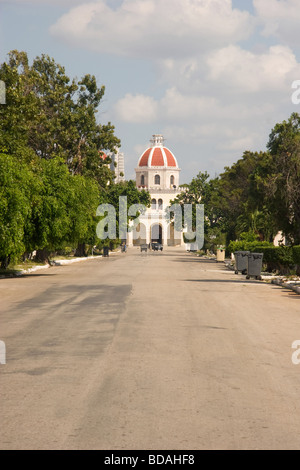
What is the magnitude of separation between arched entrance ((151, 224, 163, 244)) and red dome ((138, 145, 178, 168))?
14555 mm

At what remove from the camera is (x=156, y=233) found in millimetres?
165250

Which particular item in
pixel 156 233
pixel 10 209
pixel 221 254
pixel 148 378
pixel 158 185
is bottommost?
pixel 148 378

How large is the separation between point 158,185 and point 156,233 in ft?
37.7

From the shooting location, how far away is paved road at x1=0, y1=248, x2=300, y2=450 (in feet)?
19.4

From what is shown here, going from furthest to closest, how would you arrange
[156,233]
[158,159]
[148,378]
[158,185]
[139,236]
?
[158,159] < [158,185] < [156,233] < [139,236] < [148,378]

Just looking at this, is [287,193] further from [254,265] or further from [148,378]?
[148,378]

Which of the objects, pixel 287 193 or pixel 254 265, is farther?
pixel 254 265

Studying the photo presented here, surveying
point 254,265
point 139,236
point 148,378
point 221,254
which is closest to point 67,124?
point 221,254

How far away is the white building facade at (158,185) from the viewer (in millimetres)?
160125

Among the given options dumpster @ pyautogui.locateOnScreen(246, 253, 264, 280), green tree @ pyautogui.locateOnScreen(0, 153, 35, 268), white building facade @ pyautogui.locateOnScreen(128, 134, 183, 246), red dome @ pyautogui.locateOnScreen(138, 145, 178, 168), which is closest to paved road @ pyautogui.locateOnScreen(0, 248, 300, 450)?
green tree @ pyautogui.locateOnScreen(0, 153, 35, 268)

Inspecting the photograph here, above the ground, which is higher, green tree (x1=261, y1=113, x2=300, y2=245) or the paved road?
green tree (x1=261, y1=113, x2=300, y2=245)

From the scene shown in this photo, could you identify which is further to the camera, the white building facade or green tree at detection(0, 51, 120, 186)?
the white building facade

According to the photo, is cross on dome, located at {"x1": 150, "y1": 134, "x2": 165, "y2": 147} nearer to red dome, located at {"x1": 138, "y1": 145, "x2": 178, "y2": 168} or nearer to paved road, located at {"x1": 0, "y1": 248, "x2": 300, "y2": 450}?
red dome, located at {"x1": 138, "y1": 145, "x2": 178, "y2": 168}
